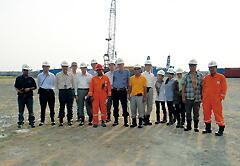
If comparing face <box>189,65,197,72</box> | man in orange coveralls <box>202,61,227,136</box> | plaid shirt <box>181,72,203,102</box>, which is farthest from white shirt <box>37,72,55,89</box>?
man in orange coveralls <box>202,61,227,136</box>

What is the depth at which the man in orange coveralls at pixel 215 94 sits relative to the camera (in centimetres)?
493

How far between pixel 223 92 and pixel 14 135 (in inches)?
211

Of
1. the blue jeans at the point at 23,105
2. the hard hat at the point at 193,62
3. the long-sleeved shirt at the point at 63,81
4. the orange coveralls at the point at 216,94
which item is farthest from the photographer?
the long-sleeved shirt at the point at 63,81

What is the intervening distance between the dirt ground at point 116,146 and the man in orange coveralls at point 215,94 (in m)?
0.44

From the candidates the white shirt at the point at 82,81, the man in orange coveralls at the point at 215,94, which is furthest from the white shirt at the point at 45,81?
the man in orange coveralls at the point at 215,94

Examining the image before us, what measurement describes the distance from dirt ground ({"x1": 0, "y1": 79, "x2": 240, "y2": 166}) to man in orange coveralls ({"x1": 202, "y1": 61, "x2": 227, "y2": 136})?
1.44ft

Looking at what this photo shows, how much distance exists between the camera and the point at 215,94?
4953 mm

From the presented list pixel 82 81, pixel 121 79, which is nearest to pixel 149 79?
pixel 121 79

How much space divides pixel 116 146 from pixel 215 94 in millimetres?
2795

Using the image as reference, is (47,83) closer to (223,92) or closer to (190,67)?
(190,67)

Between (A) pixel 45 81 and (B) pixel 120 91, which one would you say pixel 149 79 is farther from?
(A) pixel 45 81

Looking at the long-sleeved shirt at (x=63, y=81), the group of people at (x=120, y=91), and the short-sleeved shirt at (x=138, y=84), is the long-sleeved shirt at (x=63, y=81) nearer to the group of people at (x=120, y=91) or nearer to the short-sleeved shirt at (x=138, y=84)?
the group of people at (x=120, y=91)

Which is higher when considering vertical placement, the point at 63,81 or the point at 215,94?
the point at 63,81

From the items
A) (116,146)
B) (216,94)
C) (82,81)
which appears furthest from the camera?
(82,81)
